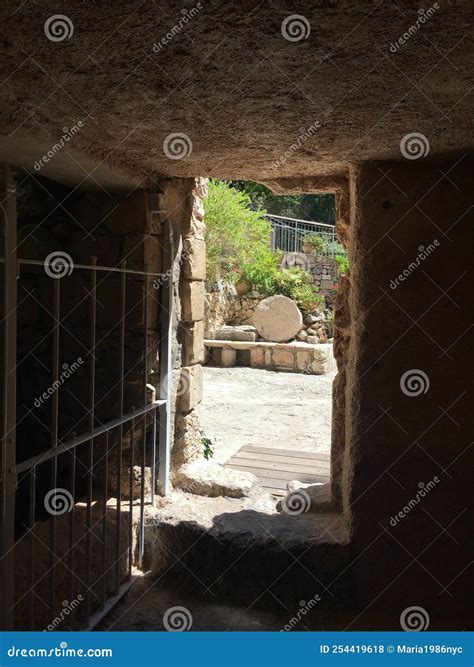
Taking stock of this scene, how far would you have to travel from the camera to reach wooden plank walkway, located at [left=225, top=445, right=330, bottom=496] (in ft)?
15.9

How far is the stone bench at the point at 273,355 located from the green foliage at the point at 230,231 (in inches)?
73.3

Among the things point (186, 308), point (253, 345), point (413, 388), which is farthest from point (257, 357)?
point (413, 388)

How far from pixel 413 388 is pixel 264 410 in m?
4.98

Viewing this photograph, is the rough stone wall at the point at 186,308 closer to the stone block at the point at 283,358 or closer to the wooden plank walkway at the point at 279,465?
the wooden plank walkway at the point at 279,465

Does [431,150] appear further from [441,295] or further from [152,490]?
[152,490]

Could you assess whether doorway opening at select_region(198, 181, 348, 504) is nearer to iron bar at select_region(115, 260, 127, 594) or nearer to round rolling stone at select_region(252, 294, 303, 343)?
round rolling stone at select_region(252, 294, 303, 343)

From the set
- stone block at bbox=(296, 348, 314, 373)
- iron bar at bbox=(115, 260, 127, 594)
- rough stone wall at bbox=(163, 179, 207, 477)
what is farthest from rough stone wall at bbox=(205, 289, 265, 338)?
iron bar at bbox=(115, 260, 127, 594)

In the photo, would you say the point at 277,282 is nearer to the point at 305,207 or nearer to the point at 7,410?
the point at 7,410

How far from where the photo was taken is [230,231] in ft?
41.3

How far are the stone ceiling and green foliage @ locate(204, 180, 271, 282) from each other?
8.81m

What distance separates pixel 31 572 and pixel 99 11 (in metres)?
2.11

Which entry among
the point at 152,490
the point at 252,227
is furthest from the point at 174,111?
the point at 252,227

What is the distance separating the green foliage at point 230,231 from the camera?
12016 mm

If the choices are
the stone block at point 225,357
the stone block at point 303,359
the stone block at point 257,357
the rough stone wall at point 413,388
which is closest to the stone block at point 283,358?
the stone block at point 303,359
